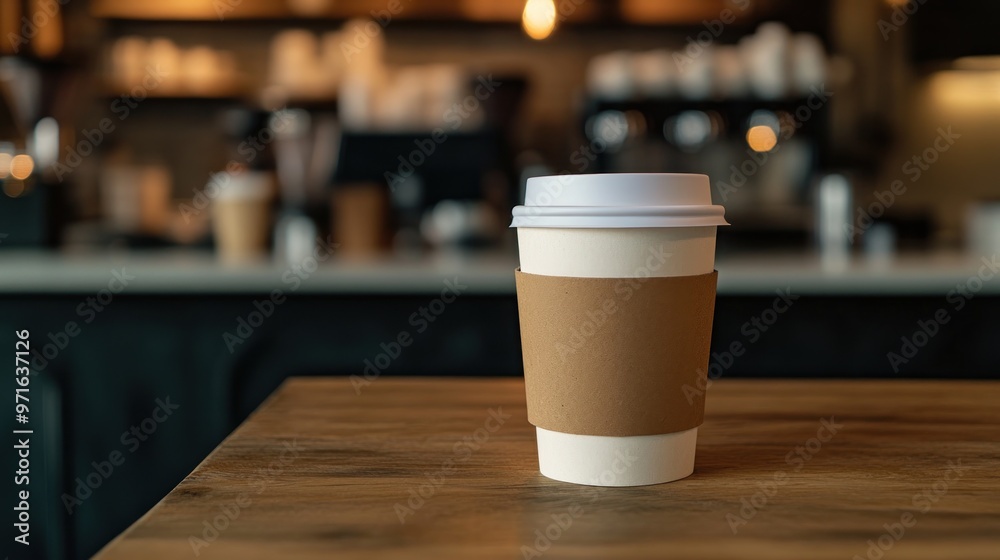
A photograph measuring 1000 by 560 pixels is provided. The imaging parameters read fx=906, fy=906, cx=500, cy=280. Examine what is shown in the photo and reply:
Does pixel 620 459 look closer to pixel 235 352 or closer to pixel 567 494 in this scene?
pixel 567 494

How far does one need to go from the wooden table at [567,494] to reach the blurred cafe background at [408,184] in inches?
7.7

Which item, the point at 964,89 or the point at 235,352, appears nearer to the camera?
the point at 235,352

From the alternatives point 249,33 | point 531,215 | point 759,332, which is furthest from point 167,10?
point 531,215

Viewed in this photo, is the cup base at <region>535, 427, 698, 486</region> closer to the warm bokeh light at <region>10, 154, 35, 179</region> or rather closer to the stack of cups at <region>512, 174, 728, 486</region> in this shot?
the stack of cups at <region>512, 174, 728, 486</region>

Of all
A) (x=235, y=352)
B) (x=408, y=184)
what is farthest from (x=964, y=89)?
(x=235, y=352)

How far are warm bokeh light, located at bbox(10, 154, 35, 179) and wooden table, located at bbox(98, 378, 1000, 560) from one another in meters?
1.70

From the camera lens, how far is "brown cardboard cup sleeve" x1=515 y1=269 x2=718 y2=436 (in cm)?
62

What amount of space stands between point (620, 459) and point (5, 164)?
2.13m

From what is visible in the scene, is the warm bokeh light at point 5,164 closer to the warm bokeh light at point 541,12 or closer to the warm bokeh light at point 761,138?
the warm bokeh light at point 541,12

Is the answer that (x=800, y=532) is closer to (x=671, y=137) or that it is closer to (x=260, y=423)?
(x=260, y=423)

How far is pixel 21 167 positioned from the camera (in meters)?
2.26

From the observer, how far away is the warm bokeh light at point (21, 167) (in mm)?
2236

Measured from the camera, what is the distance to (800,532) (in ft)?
1.72

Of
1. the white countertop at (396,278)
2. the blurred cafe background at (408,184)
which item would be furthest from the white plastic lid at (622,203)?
the white countertop at (396,278)
